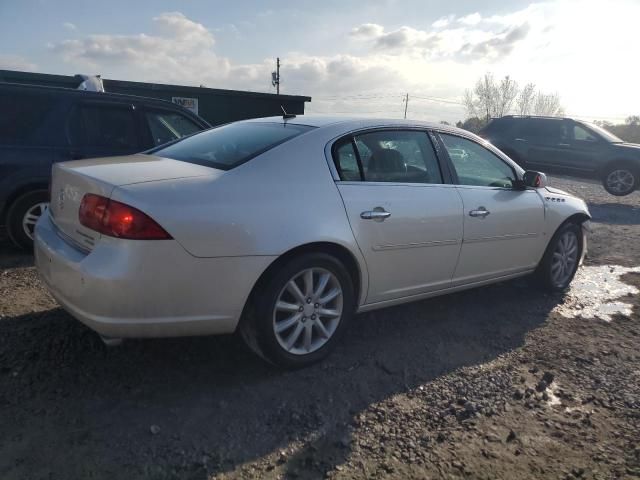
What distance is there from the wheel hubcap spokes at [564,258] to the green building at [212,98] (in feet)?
26.1

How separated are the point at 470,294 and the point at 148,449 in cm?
330

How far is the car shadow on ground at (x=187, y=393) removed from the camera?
2275mm

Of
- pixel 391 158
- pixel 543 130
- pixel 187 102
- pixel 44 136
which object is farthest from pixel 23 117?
pixel 543 130

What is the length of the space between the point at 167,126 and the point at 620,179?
35.6 ft

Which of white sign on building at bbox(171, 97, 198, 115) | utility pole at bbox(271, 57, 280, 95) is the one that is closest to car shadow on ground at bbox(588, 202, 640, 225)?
white sign on building at bbox(171, 97, 198, 115)

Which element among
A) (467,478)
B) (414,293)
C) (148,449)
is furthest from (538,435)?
(148,449)

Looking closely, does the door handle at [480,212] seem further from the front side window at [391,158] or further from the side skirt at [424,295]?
the side skirt at [424,295]

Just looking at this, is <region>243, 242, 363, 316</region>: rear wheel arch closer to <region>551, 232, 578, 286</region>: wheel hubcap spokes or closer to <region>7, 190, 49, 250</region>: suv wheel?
<region>551, 232, 578, 286</region>: wheel hubcap spokes

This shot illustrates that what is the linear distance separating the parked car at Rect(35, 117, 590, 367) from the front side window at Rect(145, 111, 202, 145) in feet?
6.82

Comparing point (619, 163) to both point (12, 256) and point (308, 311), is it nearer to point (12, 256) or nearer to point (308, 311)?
point (308, 311)

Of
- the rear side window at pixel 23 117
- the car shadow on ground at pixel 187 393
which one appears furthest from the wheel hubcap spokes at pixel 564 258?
the rear side window at pixel 23 117

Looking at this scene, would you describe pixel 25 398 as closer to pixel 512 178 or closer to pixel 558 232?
pixel 512 178

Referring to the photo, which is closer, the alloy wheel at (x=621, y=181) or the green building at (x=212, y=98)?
the green building at (x=212, y=98)

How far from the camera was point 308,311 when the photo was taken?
120 inches
